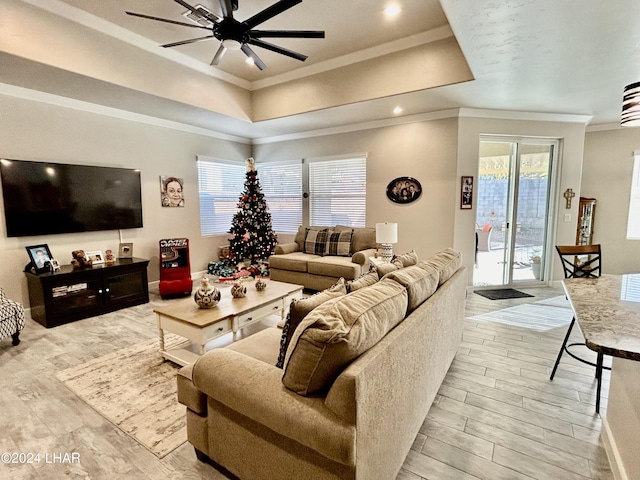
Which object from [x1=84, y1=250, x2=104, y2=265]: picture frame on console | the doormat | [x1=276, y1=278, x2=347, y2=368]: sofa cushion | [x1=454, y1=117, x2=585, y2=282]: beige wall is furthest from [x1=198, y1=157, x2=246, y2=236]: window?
[x1=276, y1=278, x2=347, y2=368]: sofa cushion

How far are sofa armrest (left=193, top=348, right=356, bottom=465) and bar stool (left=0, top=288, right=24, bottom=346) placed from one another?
8.84ft

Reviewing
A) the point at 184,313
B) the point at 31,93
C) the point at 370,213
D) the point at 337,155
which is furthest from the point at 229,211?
the point at 184,313

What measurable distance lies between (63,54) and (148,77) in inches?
34.1

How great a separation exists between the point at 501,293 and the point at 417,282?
392 cm

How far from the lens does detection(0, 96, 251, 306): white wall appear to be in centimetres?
379

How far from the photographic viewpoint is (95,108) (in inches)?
172

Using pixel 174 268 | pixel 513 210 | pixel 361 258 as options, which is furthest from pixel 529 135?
pixel 174 268

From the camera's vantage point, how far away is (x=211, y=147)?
6.18m

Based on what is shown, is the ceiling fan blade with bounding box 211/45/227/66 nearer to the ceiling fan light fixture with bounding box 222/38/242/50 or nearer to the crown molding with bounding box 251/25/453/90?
the ceiling fan light fixture with bounding box 222/38/242/50

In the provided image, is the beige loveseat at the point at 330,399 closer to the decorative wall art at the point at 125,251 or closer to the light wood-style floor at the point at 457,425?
the light wood-style floor at the point at 457,425

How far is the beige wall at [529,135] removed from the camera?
475 centimetres

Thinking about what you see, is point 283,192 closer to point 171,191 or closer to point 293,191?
point 293,191

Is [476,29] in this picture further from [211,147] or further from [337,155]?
[211,147]

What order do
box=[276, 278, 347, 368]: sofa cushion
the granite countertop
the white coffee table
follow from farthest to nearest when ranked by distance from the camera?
1. the white coffee table
2. box=[276, 278, 347, 368]: sofa cushion
3. the granite countertop
